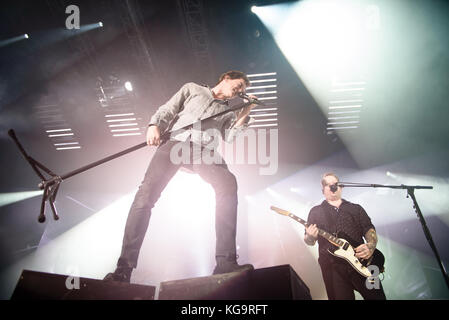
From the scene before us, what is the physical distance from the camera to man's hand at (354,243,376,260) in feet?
9.21

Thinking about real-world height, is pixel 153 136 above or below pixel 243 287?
above

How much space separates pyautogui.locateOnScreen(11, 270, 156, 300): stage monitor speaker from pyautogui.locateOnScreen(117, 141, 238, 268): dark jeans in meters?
0.38

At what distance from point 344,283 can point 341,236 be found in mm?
642

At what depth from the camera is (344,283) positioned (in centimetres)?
262

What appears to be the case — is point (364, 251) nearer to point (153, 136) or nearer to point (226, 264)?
point (226, 264)

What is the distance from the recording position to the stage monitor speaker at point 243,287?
1320mm

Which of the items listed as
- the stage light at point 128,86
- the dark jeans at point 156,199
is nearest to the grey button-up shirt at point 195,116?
the dark jeans at point 156,199

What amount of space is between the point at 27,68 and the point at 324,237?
19.2 feet

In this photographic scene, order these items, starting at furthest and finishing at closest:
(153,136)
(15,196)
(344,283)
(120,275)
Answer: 1. (15,196)
2. (344,283)
3. (153,136)
4. (120,275)

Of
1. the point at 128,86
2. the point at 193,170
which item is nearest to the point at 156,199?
the point at 193,170

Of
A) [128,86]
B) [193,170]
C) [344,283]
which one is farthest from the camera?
[128,86]

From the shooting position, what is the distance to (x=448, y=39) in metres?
4.21

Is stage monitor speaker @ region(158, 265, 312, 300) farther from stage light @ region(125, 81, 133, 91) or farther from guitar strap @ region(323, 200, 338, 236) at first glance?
stage light @ region(125, 81, 133, 91)
